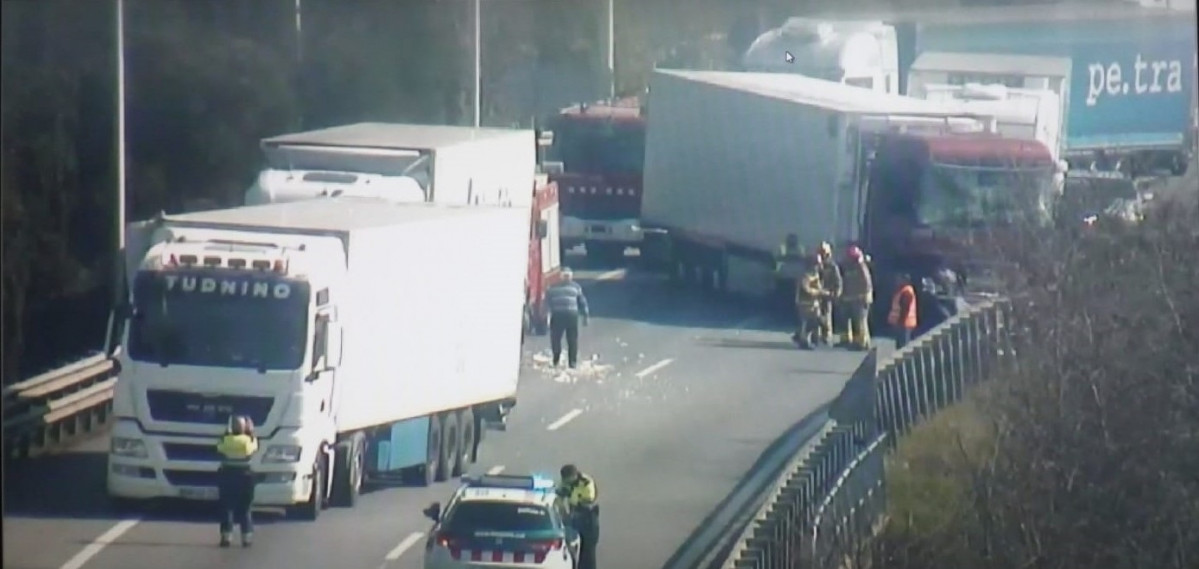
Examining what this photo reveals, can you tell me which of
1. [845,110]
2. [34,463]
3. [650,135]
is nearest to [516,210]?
[650,135]

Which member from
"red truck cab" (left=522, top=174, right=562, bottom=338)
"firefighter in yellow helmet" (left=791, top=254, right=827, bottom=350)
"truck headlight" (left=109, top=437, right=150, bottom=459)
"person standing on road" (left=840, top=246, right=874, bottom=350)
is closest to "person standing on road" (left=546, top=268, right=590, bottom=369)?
"red truck cab" (left=522, top=174, right=562, bottom=338)

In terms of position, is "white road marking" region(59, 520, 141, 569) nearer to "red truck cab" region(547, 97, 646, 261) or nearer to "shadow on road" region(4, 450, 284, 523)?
"shadow on road" region(4, 450, 284, 523)

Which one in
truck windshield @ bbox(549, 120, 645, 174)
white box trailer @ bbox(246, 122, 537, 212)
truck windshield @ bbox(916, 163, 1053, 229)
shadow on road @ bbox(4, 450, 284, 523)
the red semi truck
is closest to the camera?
shadow on road @ bbox(4, 450, 284, 523)

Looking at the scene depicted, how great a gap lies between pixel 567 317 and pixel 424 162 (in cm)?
123

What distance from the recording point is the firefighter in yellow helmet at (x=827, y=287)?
10.9 metres

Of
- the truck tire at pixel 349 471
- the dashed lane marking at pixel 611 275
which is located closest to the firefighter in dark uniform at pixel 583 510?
the truck tire at pixel 349 471

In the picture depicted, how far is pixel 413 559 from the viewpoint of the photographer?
31.1ft

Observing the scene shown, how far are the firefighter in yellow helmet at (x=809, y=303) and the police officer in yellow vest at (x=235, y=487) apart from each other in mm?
2604

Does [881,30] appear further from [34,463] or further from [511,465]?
[34,463]

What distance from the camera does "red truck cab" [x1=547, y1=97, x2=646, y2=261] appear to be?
440 inches

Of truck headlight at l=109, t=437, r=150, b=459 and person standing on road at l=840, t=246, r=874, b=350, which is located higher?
person standing on road at l=840, t=246, r=874, b=350

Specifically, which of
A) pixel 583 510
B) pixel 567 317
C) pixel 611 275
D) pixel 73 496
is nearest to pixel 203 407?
pixel 73 496

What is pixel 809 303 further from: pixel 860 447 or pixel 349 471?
pixel 349 471

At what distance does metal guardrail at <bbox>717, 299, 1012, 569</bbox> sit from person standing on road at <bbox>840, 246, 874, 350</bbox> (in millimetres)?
176
